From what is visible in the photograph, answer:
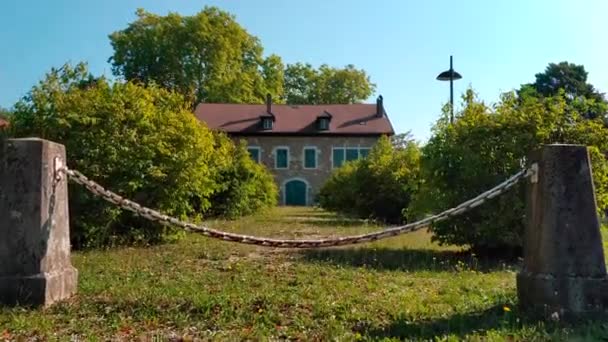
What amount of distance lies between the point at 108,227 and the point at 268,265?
12.0ft

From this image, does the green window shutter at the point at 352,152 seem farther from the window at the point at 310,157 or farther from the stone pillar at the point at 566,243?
the stone pillar at the point at 566,243

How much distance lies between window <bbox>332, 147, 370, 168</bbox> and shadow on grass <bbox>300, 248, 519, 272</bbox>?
37.5m

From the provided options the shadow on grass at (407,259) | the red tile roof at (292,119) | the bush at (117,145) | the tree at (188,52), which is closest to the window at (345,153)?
the red tile roof at (292,119)

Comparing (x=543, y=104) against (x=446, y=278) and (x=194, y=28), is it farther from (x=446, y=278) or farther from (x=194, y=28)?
(x=194, y=28)

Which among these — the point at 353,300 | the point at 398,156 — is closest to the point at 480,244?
the point at 353,300

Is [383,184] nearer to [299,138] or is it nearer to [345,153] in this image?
[345,153]

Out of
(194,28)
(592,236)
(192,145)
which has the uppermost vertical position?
(194,28)

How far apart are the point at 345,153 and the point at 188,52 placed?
14867 mm

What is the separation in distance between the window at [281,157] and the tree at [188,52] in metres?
5.53

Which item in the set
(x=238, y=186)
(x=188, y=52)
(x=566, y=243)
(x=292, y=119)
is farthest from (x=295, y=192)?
(x=566, y=243)

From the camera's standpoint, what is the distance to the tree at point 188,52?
46.7m

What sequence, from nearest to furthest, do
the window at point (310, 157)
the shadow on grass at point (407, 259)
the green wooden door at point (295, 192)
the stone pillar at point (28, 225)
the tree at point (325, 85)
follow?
the stone pillar at point (28, 225)
the shadow on grass at point (407, 259)
the window at point (310, 157)
the green wooden door at point (295, 192)
the tree at point (325, 85)

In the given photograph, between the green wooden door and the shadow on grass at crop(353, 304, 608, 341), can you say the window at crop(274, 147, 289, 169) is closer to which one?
the green wooden door

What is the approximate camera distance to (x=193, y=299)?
5.56 meters
